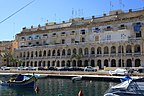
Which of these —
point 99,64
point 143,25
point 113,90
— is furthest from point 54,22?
point 113,90

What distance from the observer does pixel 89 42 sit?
81.8 metres

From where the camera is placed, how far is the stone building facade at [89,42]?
73.8 meters

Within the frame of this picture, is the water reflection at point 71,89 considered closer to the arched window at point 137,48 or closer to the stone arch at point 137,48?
the stone arch at point 137,48

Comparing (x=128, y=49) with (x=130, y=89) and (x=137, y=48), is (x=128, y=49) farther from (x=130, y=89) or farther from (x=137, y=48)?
(x=130, y=89)

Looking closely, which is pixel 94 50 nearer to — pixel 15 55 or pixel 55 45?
pixel 55 45

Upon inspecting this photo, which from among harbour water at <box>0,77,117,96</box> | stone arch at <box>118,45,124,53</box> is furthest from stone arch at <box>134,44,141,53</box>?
harbour water at <box>0,77,117,96</box>

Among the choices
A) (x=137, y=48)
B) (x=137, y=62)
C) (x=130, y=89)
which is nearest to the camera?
(x=130, y=89)

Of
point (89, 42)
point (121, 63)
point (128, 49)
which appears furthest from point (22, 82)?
point (89, 42)

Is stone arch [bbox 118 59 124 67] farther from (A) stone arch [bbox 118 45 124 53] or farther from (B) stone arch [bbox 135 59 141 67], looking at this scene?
(B) stone arch [bbox 135 59 141 67]

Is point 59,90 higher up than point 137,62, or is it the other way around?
point 137,62

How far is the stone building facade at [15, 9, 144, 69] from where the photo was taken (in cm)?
7381

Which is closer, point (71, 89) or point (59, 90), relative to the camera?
point (59, 90)

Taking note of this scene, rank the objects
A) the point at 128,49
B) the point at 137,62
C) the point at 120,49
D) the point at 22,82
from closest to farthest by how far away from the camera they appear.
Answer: the point at 22,82 < the point at 137,62 < the point at 128,49 < the point at 120,49

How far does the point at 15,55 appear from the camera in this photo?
330ft
